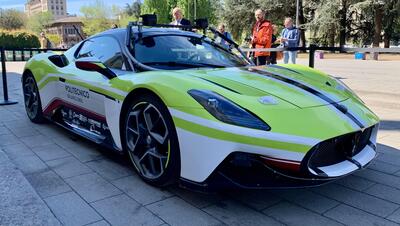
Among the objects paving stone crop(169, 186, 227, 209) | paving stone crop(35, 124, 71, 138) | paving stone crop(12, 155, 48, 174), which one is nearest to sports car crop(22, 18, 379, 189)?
paving stone crop(169, 186, 227, 209)

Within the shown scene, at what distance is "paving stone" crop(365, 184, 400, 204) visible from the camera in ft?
9.75

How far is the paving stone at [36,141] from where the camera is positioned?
4539 mm

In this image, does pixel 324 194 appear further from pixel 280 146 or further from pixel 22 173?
pixel 22 173

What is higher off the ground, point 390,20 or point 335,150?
point 390,20

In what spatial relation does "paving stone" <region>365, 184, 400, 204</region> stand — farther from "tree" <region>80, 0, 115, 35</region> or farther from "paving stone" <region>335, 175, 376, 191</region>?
"tree" <region>80, 0, 115, 35</region>

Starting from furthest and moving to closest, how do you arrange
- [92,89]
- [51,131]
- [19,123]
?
[19,123] → [51,131] → [92,89]

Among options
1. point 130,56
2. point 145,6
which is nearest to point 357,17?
point 130,56

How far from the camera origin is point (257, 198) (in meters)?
2.97

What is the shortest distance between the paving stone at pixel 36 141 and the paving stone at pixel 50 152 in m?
0.13

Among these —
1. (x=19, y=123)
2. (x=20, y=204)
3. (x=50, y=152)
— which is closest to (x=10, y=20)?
(x=19, y=123)

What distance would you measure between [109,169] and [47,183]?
566 millimetres

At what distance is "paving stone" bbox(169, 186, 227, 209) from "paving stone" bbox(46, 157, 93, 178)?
1.00 meters

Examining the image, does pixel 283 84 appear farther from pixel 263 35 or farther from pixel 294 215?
pixel 263 35

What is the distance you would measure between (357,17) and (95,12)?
82827mm
